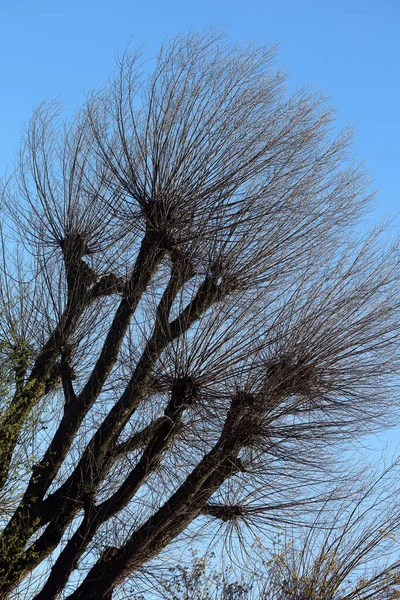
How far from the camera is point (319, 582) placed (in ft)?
28.9

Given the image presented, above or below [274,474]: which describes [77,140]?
above

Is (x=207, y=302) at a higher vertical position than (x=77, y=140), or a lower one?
lower

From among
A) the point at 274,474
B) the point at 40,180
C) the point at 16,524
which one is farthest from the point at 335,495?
the point at 40,180

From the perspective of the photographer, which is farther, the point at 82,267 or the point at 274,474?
the point at 82,267

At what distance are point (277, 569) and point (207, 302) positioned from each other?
3.25 metres

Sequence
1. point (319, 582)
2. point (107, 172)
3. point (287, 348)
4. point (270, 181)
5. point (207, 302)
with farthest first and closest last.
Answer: point (107, 172) → point (270, 181) → point (207, 302) → point (287, 348) → point (319, 582)

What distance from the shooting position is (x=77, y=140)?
12219mm

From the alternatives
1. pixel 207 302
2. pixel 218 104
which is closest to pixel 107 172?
pixel 218 104

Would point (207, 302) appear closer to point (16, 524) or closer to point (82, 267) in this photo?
point (82, 267)

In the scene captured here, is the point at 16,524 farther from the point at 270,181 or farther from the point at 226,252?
the point at 270,181

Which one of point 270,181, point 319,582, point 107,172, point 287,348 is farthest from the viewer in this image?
point 107,172

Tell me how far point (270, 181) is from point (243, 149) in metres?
0.56

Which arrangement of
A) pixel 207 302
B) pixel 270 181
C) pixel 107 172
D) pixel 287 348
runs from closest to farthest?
pixel 287 348
pixel 207 302
pixel 270 181
pixel 107 172

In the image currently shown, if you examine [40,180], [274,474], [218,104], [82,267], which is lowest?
[274,474]
